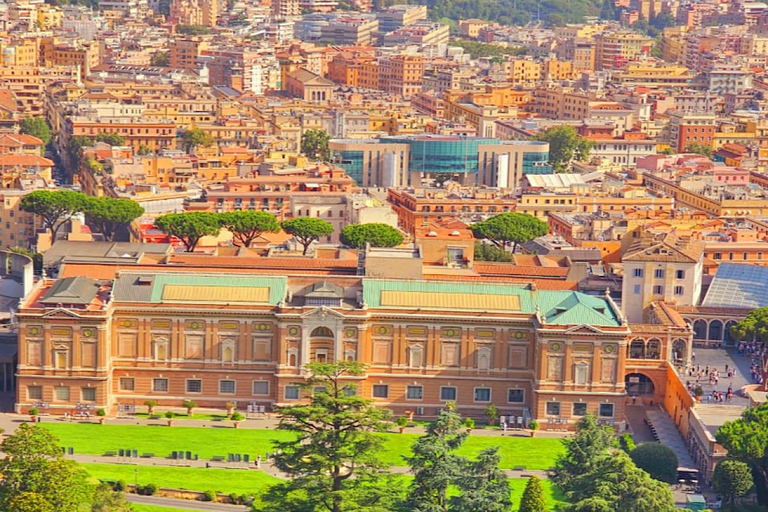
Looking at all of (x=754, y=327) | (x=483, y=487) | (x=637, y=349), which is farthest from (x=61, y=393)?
(x=754, y=327)

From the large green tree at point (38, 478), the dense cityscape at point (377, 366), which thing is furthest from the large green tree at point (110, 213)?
the large green tree at point (38, 478)

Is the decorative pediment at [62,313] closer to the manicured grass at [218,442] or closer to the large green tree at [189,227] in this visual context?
the manicured grass at [218,442]

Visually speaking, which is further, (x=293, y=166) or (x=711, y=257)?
(x=293, y=166)

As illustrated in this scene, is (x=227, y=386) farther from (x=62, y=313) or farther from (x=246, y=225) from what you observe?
(x=246, y=225)

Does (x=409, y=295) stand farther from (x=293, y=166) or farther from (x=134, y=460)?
(x=293, y=166)

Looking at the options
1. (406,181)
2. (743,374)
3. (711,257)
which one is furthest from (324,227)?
(406,181)

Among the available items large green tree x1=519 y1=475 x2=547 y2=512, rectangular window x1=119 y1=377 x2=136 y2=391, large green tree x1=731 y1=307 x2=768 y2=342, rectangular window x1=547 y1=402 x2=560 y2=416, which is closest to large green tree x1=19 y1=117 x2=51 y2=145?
rectangular window x1=119 y1=377 x2=136 y2=391
